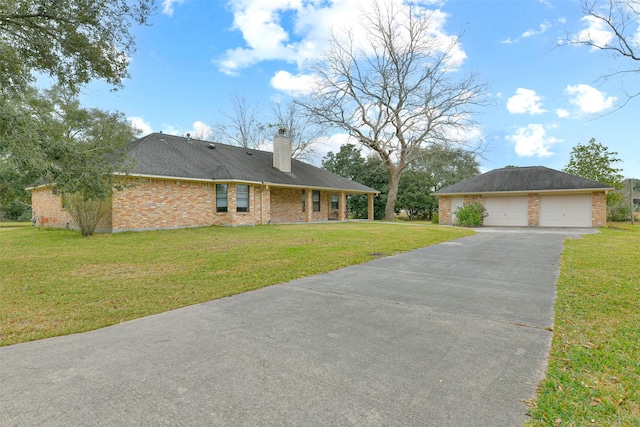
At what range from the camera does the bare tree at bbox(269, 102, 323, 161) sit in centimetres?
3416

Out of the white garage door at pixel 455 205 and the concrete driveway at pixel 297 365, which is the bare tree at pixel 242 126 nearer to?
the white garage door at pixel 455 205

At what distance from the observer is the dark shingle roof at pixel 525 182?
20.1 metres

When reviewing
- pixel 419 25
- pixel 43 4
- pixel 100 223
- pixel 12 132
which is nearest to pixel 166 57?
pixel 43 4

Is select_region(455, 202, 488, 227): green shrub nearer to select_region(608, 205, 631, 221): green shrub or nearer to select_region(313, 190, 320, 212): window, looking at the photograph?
select_region(313, 190, 320, 212): window

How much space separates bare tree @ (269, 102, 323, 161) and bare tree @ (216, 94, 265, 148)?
2.06 m

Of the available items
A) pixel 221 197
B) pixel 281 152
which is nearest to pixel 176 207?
pixel 221 197

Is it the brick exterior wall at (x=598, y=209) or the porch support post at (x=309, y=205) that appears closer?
the brick exterior wall at (x=598, y=209)

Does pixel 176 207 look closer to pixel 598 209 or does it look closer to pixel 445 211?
pixel 445 211

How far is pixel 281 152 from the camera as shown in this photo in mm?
22219

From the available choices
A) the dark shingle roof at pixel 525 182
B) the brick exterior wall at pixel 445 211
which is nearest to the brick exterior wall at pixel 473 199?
the dark shingle roof at pixel 525 182

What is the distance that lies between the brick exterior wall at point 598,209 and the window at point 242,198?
20729 millimetres

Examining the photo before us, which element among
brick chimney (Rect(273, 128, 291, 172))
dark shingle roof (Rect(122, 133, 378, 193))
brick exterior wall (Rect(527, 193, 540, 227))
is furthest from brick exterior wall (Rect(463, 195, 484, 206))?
brick chimney (Rect(273, 128, 291, 172))

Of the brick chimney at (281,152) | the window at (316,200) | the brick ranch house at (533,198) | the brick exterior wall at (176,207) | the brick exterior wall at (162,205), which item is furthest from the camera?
the window at (316,200)

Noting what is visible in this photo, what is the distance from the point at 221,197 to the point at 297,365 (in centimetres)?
1576
